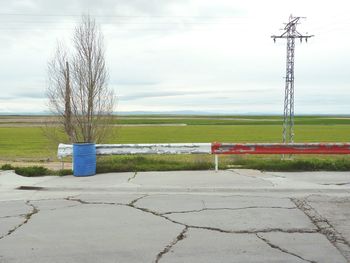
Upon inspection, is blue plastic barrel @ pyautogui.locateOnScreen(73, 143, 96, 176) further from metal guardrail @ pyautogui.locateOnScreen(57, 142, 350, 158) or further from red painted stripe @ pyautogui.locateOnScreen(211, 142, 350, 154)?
red painted stripe @ pyautogui.locateOnScreen(211, 142, 350, 154)

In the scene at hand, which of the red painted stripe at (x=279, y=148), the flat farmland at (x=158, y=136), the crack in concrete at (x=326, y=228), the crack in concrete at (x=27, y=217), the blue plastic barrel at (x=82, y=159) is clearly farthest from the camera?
the flat farmland at (x=158, y=136)

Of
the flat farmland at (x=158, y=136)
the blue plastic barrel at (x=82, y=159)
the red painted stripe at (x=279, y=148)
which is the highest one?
the red painted stripe at (x=279, y=148)

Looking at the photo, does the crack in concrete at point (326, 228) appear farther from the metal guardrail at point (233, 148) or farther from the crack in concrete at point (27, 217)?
the crack in concrete at point (27, 217)

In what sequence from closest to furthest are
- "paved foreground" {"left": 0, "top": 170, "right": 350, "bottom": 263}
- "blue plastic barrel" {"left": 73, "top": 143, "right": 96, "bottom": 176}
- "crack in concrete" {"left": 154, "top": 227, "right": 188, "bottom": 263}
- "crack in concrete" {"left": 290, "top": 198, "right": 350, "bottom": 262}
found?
1. "crack in concrete" {"left": 154, "top": 227, "right": 188, "bottom": 263}
2. "paved foreground" {"left": 0, "top": 170, "right": 350, "bottom": 263}
3. "crack in concrete" {"left": 290, "top": 198, "right": 350, "bottom": 262}
4. "blue plastic barrel" {"left": 73, "top": 143, "right": 96, "bottom": 176}

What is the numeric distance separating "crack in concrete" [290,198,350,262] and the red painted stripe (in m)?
4.37

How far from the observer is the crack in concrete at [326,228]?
17.4ft

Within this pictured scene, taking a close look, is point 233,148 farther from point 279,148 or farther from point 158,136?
point 158,136

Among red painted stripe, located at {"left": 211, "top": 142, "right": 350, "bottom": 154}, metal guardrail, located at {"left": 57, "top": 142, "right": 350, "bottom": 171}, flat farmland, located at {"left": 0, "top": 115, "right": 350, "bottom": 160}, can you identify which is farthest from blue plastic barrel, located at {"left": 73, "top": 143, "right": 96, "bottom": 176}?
flat farmland, located at {"left": 0, "top": 115, "right": 350, "bottom": 160}

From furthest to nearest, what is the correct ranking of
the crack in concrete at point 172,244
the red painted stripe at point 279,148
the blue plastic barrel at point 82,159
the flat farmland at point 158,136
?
the flat farmland at point 158,136, the red painted stripe at point 279,148, the blue plastic barrel at point 82,159, the crack in concrete at point 172,244

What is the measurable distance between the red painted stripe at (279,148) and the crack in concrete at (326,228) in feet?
14.3

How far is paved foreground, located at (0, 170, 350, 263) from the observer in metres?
5.16

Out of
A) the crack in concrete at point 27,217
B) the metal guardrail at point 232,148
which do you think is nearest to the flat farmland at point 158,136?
the metal guardrail at point 232,148

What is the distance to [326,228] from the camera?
6191mm

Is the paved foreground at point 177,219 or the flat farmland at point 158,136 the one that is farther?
the flat farmland at point 158,136
